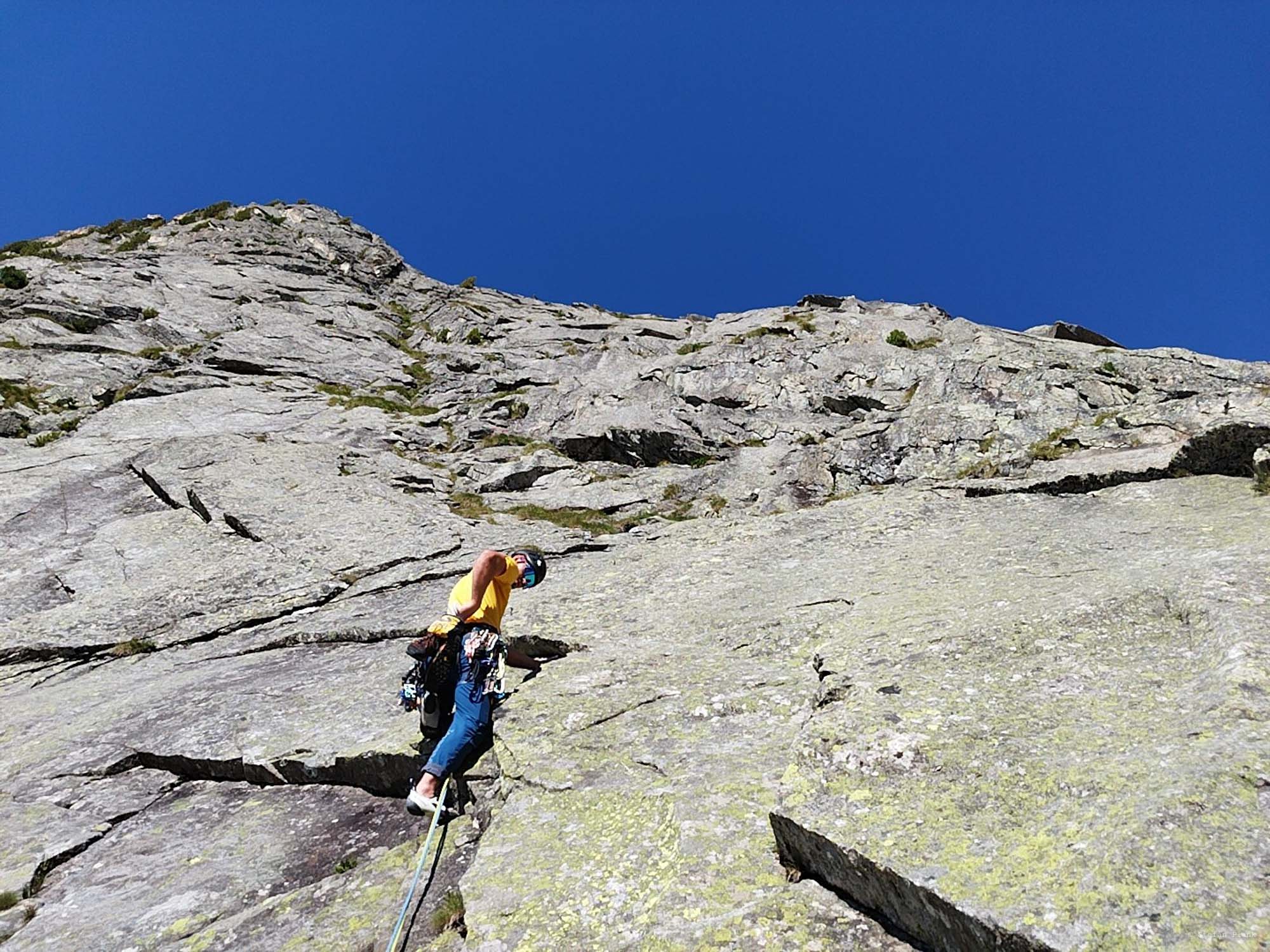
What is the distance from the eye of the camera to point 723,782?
7484 mm

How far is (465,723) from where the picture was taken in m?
9.02

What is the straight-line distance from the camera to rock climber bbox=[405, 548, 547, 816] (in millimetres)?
8492

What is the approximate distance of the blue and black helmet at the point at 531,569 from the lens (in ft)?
38.3

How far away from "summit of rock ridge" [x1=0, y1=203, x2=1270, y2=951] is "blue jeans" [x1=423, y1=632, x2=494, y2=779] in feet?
1.36

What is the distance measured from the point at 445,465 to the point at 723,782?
2611cm

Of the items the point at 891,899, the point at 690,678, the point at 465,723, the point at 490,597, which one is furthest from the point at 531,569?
the point at 891,899

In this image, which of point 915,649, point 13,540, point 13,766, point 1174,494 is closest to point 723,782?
point 915,649

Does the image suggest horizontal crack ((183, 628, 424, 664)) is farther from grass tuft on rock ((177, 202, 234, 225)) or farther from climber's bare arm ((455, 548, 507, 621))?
grass tuft on rock ((177, 202, 234, 225))

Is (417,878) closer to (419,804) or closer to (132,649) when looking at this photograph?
(419,804)

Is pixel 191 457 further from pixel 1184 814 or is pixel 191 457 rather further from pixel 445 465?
pixel 1184 814

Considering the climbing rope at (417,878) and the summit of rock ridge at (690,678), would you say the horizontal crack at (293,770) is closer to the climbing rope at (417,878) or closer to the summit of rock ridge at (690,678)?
the summit of rock ridge at (690,678)

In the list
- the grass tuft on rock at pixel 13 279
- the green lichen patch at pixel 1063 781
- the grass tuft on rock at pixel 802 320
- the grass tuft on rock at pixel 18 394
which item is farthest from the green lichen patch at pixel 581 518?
the grass tuft on rock at pixel 13 279

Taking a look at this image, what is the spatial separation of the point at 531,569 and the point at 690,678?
341 centimetres

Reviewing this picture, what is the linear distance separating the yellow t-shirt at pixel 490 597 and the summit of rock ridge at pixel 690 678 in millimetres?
1465
